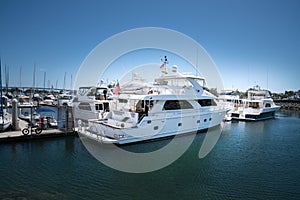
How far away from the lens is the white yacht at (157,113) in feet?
46.6

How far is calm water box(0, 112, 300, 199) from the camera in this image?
8031 mm

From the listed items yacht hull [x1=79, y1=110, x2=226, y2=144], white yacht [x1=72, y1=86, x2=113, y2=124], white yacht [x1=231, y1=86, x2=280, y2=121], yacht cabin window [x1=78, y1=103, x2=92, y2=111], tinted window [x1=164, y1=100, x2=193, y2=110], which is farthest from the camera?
white yacht [x1=231, y1=86, x2=280, y2=121]

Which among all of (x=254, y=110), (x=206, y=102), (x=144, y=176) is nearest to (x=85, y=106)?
(x=206, y=102)

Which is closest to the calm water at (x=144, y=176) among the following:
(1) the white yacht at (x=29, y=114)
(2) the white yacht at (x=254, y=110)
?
(1) the white yacht at (x=29, y=114)

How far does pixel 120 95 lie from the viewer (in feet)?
56.1

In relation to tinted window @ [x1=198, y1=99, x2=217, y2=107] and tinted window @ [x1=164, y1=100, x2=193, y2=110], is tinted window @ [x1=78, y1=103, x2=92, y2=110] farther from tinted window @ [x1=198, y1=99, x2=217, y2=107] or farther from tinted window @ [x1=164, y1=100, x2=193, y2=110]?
tinted window @ [x1=198, y1=99, x2=217, y2=107]

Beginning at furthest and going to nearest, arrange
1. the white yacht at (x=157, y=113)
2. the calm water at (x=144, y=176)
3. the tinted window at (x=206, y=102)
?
the tinted window at (x=206, y=102), the white yacht at (x=157, y=113), the calm water at (x=144, y=176)

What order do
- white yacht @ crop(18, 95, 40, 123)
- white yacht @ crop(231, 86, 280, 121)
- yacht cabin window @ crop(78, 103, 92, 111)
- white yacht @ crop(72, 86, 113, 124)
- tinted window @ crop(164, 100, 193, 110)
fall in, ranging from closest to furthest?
tinted window @ crop(164, 100, 193, 110) → white yacht @ crop(18, 95, 40, 123) → white yacht @ crop(72, 86, 113, 124) → yacht cabin window @ crop(78, 103, 92, 111) → white yacht @ crop(231, 86, 280, 121)

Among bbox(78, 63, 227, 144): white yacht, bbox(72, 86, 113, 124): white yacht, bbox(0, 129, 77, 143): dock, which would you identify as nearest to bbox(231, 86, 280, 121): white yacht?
bbox(78, 63, 227, 144): white yacht

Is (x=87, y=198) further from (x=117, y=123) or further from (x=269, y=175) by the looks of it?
(x=269, y=175)

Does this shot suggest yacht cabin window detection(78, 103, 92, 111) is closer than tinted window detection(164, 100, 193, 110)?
No

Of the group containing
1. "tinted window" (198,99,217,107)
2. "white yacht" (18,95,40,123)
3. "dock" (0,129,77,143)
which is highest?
"tinted window" (198,99,217,107)

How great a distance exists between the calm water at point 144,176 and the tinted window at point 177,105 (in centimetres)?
389

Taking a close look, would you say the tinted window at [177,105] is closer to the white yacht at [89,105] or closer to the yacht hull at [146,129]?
the yacht hull at [146,129]
